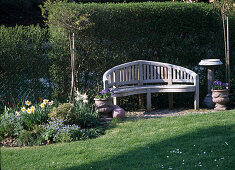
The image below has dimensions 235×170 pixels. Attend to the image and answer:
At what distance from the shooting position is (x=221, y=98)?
7297mm

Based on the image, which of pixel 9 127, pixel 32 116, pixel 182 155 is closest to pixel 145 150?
pixel 182 155

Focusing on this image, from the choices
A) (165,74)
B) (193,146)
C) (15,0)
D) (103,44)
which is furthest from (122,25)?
(15,0)

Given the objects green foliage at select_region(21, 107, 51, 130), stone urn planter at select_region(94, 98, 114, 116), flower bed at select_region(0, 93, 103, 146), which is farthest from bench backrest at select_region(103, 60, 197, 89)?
green foliage at select_region(21, 107, 51, 130)

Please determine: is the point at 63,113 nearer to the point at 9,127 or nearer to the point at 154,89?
the point at 9,127

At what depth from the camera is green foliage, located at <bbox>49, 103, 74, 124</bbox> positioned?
5.86 meters

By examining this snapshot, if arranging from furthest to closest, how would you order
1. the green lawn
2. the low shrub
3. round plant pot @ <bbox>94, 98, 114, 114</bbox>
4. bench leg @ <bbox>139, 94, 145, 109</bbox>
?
bench leg @ <bbox>139, 94, 145, 109</bbox>, round plant pot @ <bbox>94, 98, 114, 114</bbox>, the low shrub, the green lawn

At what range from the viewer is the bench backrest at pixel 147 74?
24.8 feet

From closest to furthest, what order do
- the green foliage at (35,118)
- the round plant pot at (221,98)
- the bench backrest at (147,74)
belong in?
the green foliage at (35,118)
the round plant pot at (221,98)
the bench backrest at (147,74)

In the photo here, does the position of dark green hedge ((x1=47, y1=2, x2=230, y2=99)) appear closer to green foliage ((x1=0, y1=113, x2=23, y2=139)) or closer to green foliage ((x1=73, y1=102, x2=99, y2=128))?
green foliage ((x1=73, y1=102, x2=99, y2=128))

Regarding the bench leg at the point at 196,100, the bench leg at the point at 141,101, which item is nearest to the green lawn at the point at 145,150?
the bench leg at the point at 196,100

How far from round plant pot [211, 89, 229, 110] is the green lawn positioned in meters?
1.40

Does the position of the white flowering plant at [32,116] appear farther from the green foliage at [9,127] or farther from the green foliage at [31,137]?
the green foliage at [31,137]

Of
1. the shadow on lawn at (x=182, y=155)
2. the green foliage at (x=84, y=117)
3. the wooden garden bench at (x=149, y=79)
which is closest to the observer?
the shadow on lawn at (x=182, y=155)

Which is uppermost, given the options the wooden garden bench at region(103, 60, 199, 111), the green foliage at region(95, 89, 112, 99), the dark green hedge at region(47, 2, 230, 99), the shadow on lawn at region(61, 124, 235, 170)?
the dark green hedge at region(47, 2, 230, 99)
